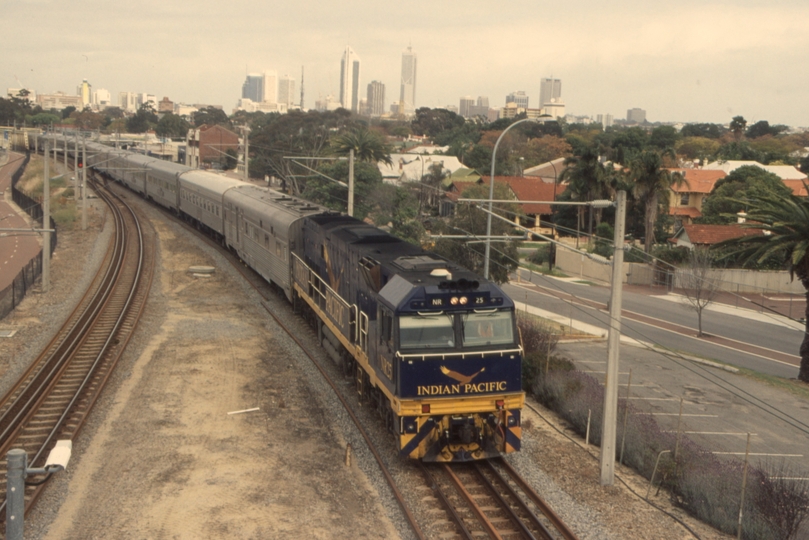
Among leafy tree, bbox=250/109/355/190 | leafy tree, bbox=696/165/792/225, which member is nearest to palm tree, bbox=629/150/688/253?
leafy tree, bbox=696/165/792/225

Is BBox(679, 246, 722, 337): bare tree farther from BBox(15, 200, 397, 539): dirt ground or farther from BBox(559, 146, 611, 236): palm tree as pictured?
BBox(15, 200, 397, 539): dirt ground

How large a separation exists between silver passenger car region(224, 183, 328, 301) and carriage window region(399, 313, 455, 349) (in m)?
14.7

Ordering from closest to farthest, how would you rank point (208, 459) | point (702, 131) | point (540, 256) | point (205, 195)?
point (208, 459) < point (205, 195) < point (540, 256) < point (702, 131)

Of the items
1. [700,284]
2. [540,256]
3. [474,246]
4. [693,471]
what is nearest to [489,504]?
[693,471]

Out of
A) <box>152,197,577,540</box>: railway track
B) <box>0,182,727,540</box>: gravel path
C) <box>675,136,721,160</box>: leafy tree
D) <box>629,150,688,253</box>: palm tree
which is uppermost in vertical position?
<box>675,136,721,160</box>: leafy tree

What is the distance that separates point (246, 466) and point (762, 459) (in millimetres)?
12955

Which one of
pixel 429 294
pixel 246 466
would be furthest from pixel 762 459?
pixel 246 466

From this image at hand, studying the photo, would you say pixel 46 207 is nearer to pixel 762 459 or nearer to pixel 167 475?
pixel 167 475

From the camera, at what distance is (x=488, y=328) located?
1579cm

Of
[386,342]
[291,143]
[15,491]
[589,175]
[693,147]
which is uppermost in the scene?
[693,147]

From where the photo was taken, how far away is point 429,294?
1535cm

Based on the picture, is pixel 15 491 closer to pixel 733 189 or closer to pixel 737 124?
pixel 733 189

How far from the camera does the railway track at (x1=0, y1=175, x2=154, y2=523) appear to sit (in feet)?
59.1

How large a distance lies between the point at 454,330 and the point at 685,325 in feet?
107
